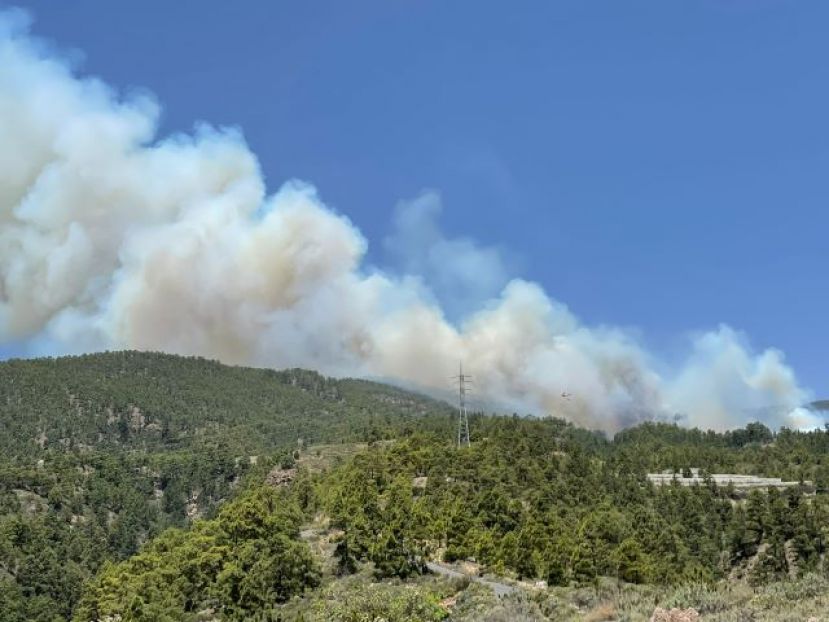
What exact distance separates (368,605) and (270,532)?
62.0 metres

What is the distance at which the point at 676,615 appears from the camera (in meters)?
30.0

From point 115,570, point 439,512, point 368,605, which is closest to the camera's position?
point 368,605

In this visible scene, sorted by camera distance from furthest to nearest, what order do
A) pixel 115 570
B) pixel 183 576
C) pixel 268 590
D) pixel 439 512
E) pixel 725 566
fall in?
pixel 725 566, pixel 439 512, pixel 115 570, pixel 183 576, pixel 268 590

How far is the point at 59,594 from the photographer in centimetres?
19962

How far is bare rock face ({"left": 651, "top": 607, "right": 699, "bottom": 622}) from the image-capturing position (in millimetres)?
29781

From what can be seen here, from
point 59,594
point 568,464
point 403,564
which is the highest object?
point 568,464

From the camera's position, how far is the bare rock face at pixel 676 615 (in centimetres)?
2978

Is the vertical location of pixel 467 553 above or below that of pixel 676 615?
below

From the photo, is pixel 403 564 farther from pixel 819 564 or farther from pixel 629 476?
pixel 629 476

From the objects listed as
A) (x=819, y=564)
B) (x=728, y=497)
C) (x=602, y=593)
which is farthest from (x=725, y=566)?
(x=602, y=593)

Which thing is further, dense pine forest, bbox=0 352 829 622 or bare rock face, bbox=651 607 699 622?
dense pine forest, bbox=0 352 829 622

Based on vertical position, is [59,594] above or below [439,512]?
below

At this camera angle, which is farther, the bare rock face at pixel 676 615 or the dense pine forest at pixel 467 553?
the dense pine forest at pixel 467 553

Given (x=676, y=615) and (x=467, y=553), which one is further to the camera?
(x=467, y=553)
